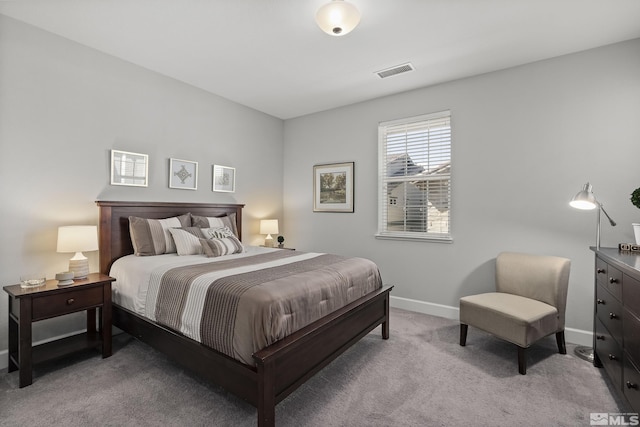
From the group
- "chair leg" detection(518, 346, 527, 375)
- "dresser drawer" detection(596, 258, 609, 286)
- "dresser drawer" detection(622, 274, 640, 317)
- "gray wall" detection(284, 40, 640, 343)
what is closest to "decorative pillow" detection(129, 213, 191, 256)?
"gray wall" detection(284, 40, 640, 343)

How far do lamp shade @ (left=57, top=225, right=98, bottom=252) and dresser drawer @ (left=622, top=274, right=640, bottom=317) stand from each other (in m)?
3.76

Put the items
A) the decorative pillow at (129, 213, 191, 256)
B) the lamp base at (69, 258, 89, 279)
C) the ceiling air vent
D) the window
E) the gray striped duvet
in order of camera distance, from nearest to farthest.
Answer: the gray striped duvet → the lamp base at (69, 258, 89, 279) → the decorative pillow at (129, 213, 191, 256) → the ceiling air vent → the window

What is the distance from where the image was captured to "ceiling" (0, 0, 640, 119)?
2.28 meters

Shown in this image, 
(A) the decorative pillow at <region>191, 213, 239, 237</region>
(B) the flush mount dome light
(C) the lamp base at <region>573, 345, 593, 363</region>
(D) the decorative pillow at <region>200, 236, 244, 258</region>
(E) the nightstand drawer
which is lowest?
(C) the lamp base at <region>573, 345, 593, 363</region>

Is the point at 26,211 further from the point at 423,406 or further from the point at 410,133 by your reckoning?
the point at 410,133

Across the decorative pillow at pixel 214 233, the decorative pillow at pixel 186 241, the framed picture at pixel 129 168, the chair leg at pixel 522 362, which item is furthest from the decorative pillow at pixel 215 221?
the chair leg at pixel 522 362

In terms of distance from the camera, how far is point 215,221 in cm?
370

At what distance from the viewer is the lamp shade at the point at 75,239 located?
248cm

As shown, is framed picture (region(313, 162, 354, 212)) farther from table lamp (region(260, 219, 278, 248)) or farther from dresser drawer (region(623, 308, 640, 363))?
dresser drawer (region(623, 308, 640, 363))

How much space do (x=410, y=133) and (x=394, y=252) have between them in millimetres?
1560

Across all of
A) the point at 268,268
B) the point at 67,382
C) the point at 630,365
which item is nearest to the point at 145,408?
the point at 67,382

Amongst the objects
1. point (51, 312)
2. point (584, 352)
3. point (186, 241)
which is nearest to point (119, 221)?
point (186, 241)

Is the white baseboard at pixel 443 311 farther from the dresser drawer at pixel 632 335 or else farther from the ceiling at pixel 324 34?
the ceiling at pixel 324 34

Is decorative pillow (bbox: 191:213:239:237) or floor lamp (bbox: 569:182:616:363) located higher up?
floor lamp (bbox: 569:182:616:363)
